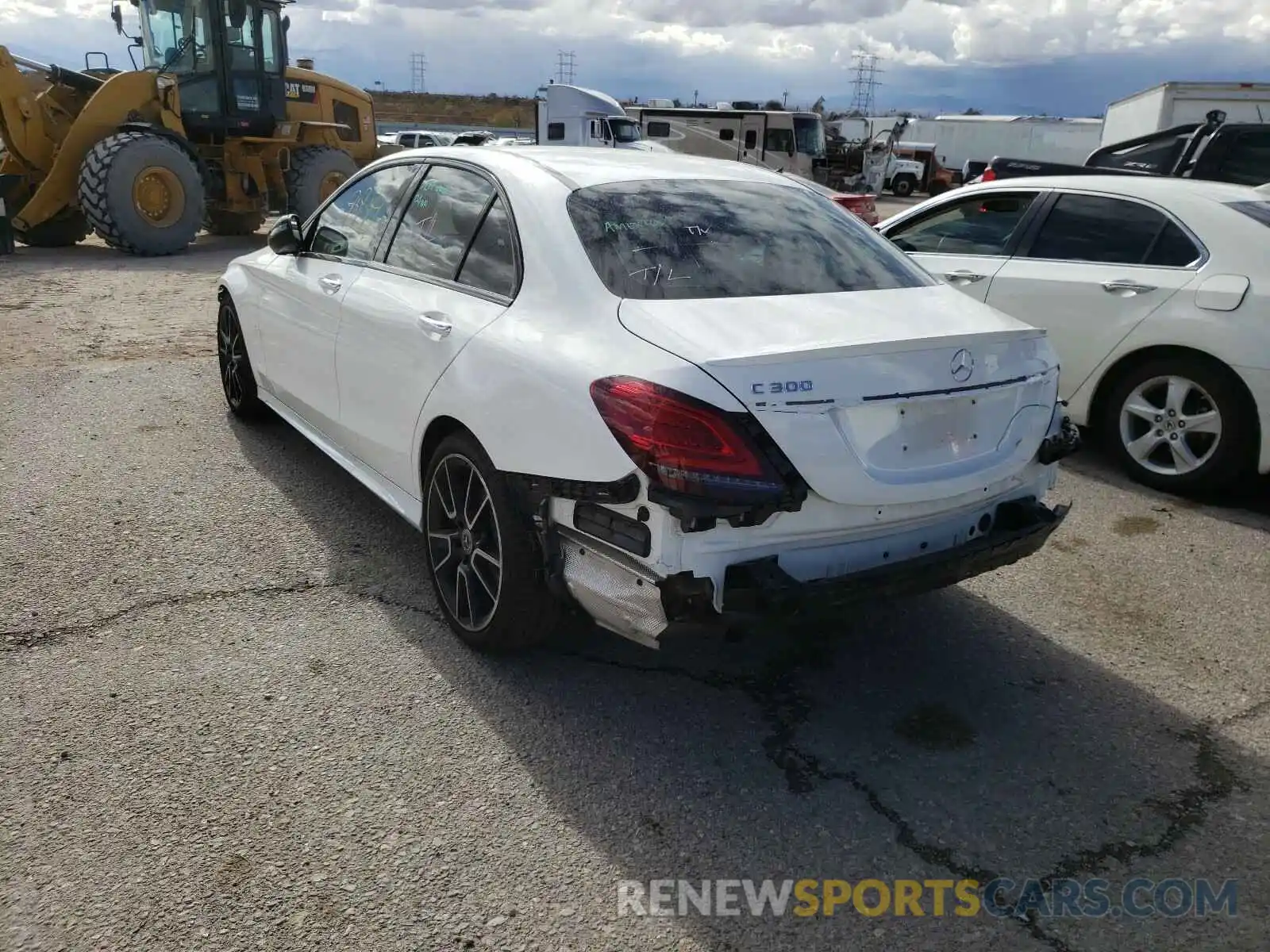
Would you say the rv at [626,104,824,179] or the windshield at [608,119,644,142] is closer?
the windshield at [608,119,644,142]

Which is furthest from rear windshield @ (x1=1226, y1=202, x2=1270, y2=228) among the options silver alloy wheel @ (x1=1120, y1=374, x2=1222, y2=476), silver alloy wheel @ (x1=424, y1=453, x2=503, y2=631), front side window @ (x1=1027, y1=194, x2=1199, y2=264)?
silver alloy wheel @ (x1=424, y1=453, x2=503, y2=631)

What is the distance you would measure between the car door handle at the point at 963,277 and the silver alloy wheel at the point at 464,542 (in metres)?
3.87

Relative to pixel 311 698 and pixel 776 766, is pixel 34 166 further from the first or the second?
pixel 776 766

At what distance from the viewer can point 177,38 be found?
13.6 meters

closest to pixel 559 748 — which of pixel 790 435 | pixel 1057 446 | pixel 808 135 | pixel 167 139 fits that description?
pixel 790 435

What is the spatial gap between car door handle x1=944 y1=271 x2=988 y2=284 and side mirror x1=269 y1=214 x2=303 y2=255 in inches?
147

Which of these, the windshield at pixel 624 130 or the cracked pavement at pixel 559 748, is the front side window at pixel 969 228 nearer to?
the cracked pavement at pixel 559 748

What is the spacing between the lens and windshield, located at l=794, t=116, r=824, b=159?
29.3 metres

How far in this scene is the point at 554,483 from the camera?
2.80 m

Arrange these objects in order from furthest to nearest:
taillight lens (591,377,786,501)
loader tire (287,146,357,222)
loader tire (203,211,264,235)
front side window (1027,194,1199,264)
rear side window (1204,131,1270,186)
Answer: loader tire (203,211,264,235) < loader tire (287,146,357,222) < rear side window (1204,131,1270,186) < front side window (1027,194,1199,264) < taillight lens (591,377,786,501)

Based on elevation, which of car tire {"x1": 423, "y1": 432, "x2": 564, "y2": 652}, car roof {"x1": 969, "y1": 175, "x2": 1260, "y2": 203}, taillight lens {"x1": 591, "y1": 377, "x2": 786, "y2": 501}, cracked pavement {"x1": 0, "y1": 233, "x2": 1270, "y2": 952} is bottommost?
cracked pavement {"x1": 0, "y1": 233, "x2": 1270, "y2": 952}

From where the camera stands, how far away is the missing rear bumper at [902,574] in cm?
257

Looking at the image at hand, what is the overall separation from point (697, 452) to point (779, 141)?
94.9ft

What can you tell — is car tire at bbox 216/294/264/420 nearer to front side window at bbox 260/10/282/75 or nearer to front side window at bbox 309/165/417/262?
front side window at bbox 309/165/417/262
